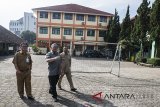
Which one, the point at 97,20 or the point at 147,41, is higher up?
the point at 97,20

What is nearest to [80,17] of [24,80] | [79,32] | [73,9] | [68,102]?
[73,9]

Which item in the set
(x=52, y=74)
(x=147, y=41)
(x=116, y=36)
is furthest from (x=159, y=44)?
(x=52, y=74)

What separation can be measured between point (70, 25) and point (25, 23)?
8566cm

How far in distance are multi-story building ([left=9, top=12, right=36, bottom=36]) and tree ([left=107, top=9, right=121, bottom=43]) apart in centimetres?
8477

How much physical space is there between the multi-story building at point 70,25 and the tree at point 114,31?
8.94ft

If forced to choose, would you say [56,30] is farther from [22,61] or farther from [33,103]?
[33,103]

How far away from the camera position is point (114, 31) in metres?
48.5

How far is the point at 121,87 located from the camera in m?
13.0

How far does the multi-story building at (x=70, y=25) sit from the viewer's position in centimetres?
5125

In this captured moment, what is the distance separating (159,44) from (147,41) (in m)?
2.99

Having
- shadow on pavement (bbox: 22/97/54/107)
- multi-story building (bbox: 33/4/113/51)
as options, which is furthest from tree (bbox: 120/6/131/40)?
shadow on pavement (bbox: 22/97/54/107)

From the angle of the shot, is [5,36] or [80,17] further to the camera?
[80,17]

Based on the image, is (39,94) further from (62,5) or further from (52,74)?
(62,5)

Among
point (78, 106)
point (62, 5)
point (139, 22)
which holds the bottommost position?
point (78, 106)
